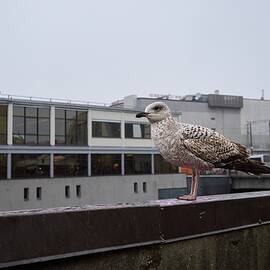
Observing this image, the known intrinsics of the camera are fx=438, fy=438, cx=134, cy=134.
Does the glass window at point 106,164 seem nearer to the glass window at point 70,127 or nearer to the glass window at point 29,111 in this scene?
the glass window at point 70,127

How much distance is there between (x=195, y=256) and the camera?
3936 millimetres

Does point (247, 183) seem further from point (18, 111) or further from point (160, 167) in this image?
point (18, 111)

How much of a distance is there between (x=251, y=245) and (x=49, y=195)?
3224 cm

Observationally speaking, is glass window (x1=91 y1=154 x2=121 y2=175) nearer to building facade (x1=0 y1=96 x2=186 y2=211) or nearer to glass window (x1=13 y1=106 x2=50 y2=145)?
building facade (x1=0 y1=96 x2=186 y2=211)

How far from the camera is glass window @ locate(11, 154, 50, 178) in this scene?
34531 millimetres

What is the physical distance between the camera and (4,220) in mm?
2580

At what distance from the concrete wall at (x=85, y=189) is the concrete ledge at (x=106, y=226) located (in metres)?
28.0

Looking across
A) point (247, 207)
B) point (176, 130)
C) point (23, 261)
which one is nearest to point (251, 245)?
point (247, 207)

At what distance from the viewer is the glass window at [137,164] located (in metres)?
41.4

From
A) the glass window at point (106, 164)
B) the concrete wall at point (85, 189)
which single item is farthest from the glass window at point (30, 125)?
the glass window at point (106, 164)

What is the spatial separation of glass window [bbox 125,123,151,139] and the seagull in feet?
121

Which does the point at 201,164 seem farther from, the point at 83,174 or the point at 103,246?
the point at 83,174

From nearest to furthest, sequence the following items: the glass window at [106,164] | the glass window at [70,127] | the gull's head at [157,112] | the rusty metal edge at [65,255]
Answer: the rusty metal edge at [65,255] < the gull's head at [157,112] < the glass window at [70,127] < the glass window at [106,164]

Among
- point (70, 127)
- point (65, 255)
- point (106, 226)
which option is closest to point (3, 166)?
point (70, 127)
